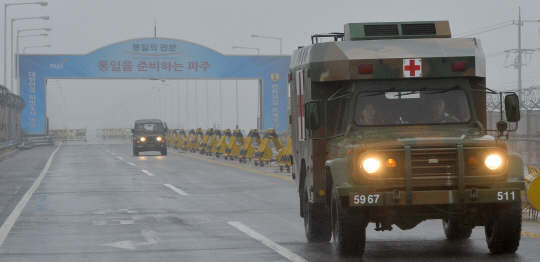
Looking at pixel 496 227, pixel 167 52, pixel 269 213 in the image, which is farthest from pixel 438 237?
pixel 167 52

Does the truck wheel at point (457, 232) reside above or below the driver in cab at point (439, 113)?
below

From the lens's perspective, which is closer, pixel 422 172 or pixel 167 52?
pixel 422 172

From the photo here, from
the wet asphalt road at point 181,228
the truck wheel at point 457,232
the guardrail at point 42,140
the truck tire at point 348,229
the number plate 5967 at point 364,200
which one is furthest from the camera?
the guardrail at point 42,140

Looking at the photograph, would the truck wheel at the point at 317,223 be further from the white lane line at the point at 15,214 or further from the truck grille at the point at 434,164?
the white lane line at the point at 15,214

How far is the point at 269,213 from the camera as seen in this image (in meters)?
14.2

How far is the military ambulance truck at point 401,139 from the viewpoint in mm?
8164

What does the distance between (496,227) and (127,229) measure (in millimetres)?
5712

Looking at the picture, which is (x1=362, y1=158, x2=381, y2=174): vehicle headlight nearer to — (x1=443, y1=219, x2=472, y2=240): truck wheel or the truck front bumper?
the truck front bumper

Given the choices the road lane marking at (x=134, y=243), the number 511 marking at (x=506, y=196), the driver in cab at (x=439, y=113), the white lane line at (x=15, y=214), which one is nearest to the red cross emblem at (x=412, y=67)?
the driver in cab at (x=439, y=113)

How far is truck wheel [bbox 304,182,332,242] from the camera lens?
396 inches

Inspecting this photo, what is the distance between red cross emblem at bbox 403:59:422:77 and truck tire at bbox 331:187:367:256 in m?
1.62

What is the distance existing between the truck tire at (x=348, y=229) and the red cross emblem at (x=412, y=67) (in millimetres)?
1617

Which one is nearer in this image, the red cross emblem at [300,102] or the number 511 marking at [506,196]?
the number 511 marking at [506,196]

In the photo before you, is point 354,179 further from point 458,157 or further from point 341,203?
point 458,157
